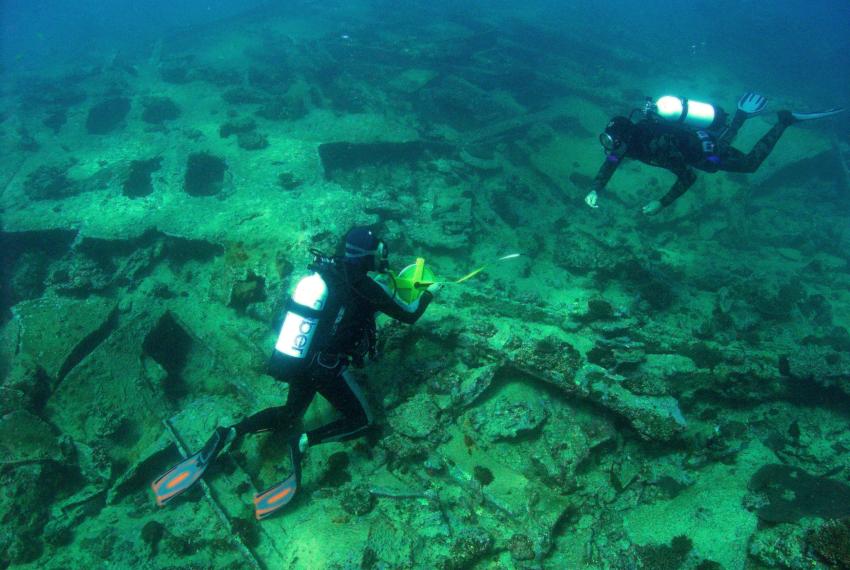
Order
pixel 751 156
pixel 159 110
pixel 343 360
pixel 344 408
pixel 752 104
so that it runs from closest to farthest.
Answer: pixel 343 360 < pixel 344 408 < pixel 751 156 < pixel 752 104 < pixel 159 110

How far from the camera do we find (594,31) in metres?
32.2

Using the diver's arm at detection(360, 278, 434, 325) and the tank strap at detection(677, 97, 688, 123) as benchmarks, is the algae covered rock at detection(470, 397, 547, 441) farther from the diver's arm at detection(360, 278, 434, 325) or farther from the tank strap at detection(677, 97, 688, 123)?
the tank strap at detection(677, 97, 688, 123)

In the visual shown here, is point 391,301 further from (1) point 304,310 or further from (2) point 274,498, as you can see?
(2) point 274,498

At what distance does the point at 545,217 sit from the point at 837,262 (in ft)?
29.9

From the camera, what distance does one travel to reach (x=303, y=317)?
4188mm

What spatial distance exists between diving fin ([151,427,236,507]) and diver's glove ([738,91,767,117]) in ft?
34.6

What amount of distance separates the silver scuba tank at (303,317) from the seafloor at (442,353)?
67.8 inches

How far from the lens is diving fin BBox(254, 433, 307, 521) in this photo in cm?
459

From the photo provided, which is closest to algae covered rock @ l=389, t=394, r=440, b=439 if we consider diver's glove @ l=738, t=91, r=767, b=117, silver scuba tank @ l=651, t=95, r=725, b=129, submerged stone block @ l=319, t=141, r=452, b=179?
silver scuba tank @ l=651, t=95, r=725, b=129

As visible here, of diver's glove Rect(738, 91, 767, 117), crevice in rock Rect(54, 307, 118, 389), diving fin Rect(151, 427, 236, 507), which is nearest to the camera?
diving fin Rect(151, 427, 236, 507)

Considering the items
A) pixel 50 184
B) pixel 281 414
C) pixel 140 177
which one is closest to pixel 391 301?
pixel 281 414

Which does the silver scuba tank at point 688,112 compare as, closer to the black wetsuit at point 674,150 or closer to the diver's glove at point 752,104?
the black wetsuit at point 674,150

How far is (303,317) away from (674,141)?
7.02m

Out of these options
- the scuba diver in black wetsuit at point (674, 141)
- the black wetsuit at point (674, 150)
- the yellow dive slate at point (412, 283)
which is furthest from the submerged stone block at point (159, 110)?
the black wetsuit at point (674, 150)
